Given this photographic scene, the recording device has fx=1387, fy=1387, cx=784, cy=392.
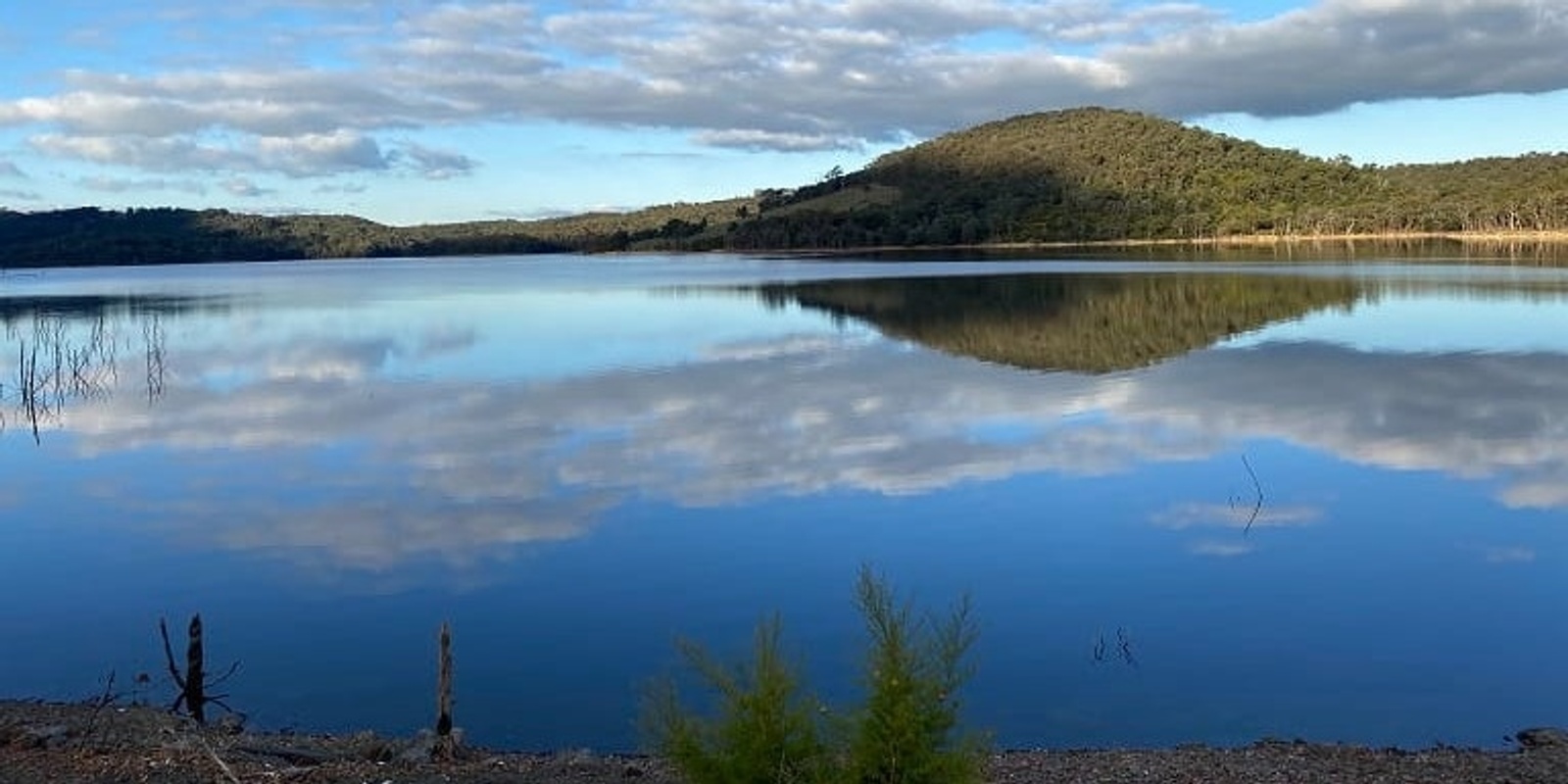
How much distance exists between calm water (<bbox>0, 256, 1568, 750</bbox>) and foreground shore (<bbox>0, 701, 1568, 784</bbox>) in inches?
32.2

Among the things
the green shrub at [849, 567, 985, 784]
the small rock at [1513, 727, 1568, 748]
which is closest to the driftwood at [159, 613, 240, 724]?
the green shrub at [849, 567, 985, 784]

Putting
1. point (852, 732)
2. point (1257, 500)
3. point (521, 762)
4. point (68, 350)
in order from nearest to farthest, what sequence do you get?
point (852, 732) < point (521, 762) < point (1257, 500) < point (68, 350)

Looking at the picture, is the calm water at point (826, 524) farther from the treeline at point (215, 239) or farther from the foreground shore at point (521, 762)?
the treeline at point (215, 239)

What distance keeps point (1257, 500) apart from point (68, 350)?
3253 centimetres

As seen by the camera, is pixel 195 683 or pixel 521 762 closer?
pixel 521 762

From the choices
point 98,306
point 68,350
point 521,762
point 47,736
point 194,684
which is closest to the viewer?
point 521,762

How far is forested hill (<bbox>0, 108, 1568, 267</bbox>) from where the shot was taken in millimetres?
129250

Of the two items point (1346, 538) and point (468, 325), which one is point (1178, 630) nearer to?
point (1346, 538)

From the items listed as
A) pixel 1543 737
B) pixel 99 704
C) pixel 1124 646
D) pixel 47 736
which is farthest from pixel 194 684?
pixel 1543 737

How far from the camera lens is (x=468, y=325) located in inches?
1751

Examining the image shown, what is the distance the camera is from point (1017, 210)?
136 m

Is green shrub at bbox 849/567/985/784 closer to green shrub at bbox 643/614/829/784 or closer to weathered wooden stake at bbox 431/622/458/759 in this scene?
green shrub at bbox 643/614/829/784

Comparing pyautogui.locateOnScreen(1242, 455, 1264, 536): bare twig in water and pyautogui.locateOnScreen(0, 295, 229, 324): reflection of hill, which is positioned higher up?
pyautogui.locateOnScreen(0, 295, 229, 324): reflection of hill

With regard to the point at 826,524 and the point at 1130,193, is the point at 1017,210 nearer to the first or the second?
the point at 1130,193
